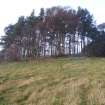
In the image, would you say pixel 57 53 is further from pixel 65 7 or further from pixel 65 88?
pixel 65 88

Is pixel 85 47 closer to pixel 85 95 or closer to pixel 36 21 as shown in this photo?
pixel 36 21

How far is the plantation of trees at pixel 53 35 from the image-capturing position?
47.5 meters

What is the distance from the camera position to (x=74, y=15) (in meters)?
49.7

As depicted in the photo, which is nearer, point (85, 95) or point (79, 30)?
point (85, 95)

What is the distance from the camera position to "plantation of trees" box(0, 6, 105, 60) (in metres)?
47.5

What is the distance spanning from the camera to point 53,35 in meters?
48.4

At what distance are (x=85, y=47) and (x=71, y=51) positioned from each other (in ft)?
11.7

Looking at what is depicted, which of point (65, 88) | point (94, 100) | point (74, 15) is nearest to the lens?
point (94, 100)

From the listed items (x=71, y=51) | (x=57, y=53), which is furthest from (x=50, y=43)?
(x=71, y=51)

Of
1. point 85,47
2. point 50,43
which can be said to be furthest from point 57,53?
point 85,47

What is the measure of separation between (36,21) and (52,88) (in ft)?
125

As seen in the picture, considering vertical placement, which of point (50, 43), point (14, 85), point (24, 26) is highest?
point (24, 26)

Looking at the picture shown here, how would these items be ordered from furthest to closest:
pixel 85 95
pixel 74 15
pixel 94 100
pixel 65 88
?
1. pixel 74 15
2. pixel 65 88
3. pixel 85 95
4. pixel 94 100

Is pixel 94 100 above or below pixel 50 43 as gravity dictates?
below
